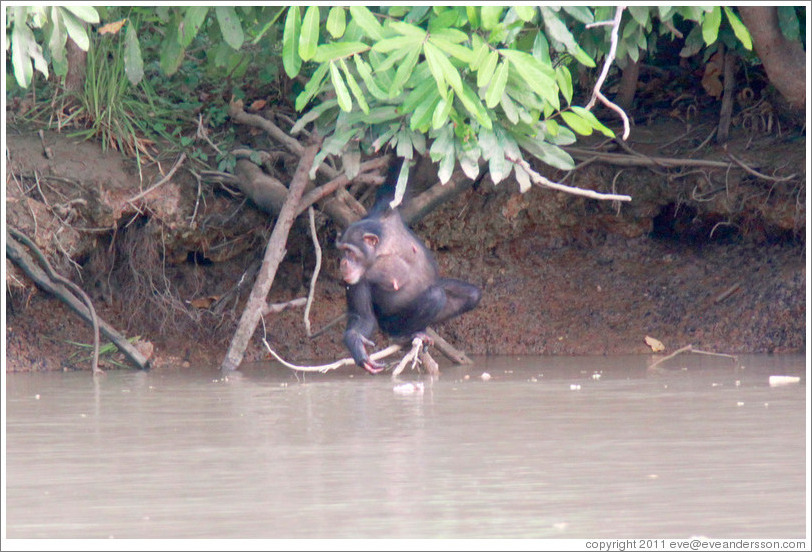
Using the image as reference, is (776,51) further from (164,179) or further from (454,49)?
(164,179)

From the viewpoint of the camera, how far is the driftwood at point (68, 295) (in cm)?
789

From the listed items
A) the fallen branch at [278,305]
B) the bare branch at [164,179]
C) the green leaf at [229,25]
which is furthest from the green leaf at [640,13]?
the bare branch at [164,179]

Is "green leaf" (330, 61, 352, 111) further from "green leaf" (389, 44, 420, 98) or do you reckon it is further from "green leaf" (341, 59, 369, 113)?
"green leaf" (389, 44, 420, 98)

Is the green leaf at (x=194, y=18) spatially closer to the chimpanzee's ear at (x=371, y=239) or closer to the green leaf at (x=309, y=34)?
the green leaf at (x=309, y=34)

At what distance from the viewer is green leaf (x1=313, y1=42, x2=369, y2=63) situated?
5227 mm

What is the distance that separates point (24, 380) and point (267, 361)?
1.94m

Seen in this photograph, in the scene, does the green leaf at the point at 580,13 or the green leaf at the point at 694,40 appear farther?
the green leaf at the point at 694,40

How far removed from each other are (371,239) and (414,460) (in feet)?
11.0

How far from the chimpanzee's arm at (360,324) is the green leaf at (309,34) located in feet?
7.94

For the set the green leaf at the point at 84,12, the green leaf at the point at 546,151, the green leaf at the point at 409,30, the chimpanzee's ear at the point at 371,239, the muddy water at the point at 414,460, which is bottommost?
the muddy water at the point at 414,460

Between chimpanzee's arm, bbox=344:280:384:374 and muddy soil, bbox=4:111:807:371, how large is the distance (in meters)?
1.49

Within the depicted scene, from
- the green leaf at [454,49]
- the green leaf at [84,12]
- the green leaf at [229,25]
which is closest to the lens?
the green leaf at [454,49]

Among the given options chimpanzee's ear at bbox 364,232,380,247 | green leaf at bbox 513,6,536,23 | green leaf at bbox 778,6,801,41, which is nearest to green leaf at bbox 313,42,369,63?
green leaf at bbox 513,6,536,23

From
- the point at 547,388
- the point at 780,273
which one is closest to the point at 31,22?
the point at 547,388
